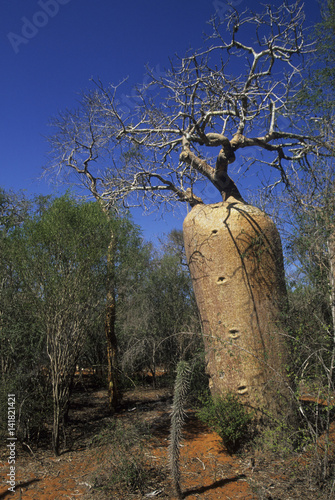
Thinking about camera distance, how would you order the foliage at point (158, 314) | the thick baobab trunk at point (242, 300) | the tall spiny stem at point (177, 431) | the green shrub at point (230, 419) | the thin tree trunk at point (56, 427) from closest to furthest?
the tall spiny stem at point (177, 431), the green shrub at point (230, 419), the thick baobab trunk at point (242, 300), the thin tree trunk at point (56, 427), the foliage at point (158, 314)

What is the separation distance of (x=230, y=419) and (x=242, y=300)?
4.99ft

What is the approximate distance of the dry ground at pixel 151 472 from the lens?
3.78m

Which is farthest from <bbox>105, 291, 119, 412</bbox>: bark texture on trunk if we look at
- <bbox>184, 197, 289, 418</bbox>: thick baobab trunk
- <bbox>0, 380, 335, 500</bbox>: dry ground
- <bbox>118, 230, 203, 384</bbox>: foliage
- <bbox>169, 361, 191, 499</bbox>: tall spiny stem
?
<bbox>169, 361, 191, 499</bbox>: tall spiny stem

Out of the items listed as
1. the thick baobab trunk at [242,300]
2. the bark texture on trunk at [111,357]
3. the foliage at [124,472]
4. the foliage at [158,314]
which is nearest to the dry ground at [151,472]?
the foliage at [124,472]

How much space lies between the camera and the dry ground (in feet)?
12.4

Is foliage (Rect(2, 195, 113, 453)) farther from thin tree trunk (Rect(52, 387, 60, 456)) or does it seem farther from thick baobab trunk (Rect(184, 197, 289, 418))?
thick baobab trunk (Rect(184, 197, 289, 418))

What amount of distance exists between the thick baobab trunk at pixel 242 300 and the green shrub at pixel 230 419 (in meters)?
0.16

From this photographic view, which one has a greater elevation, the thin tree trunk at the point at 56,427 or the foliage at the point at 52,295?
the foliage at the point at 52,295

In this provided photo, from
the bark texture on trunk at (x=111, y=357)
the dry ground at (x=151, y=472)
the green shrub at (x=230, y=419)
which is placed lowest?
the dry ground at (x=151, y=472)

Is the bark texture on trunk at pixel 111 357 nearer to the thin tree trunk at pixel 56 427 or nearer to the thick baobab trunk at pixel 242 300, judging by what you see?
the thin tree trunk at pixel 56 427

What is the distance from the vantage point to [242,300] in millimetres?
5035

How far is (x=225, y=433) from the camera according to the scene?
15.3 ft

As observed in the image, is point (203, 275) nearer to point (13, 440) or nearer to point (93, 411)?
point (13, 440)

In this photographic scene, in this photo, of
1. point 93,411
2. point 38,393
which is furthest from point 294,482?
point 93,411
